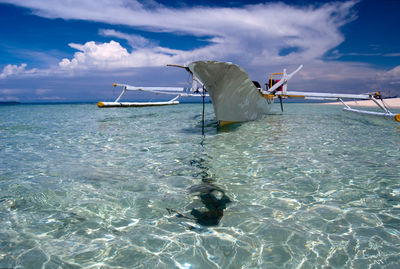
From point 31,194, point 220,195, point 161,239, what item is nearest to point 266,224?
point 220,195

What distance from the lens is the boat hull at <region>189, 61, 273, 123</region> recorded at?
7.96 meters

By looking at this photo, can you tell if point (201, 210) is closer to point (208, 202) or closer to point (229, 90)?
point (208, 202)

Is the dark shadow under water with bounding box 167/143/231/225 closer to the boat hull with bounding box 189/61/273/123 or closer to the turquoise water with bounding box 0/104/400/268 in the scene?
the turquoise water with bounding box 0/104/400/268

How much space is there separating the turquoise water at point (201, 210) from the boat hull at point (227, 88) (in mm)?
3234

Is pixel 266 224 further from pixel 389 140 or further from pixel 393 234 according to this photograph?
pixel 389 140

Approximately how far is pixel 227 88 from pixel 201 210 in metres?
6.34

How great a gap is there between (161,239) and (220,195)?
4.34 ft

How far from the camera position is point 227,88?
8906 mm

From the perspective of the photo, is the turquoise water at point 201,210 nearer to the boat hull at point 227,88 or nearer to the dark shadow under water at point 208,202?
the dark shadow under water at point 208,202

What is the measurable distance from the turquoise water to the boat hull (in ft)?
10.6

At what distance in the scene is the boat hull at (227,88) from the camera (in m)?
7.96

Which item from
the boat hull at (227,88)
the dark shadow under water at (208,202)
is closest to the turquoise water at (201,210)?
the dark shadow under water at (208,202)

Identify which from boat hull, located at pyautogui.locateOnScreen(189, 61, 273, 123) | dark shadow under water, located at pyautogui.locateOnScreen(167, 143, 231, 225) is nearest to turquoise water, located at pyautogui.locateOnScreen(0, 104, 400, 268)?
dark shadow under water, located at pyautogui.locateOnScreen(167, 143, 231, 225)

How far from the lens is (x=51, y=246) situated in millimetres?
2432
